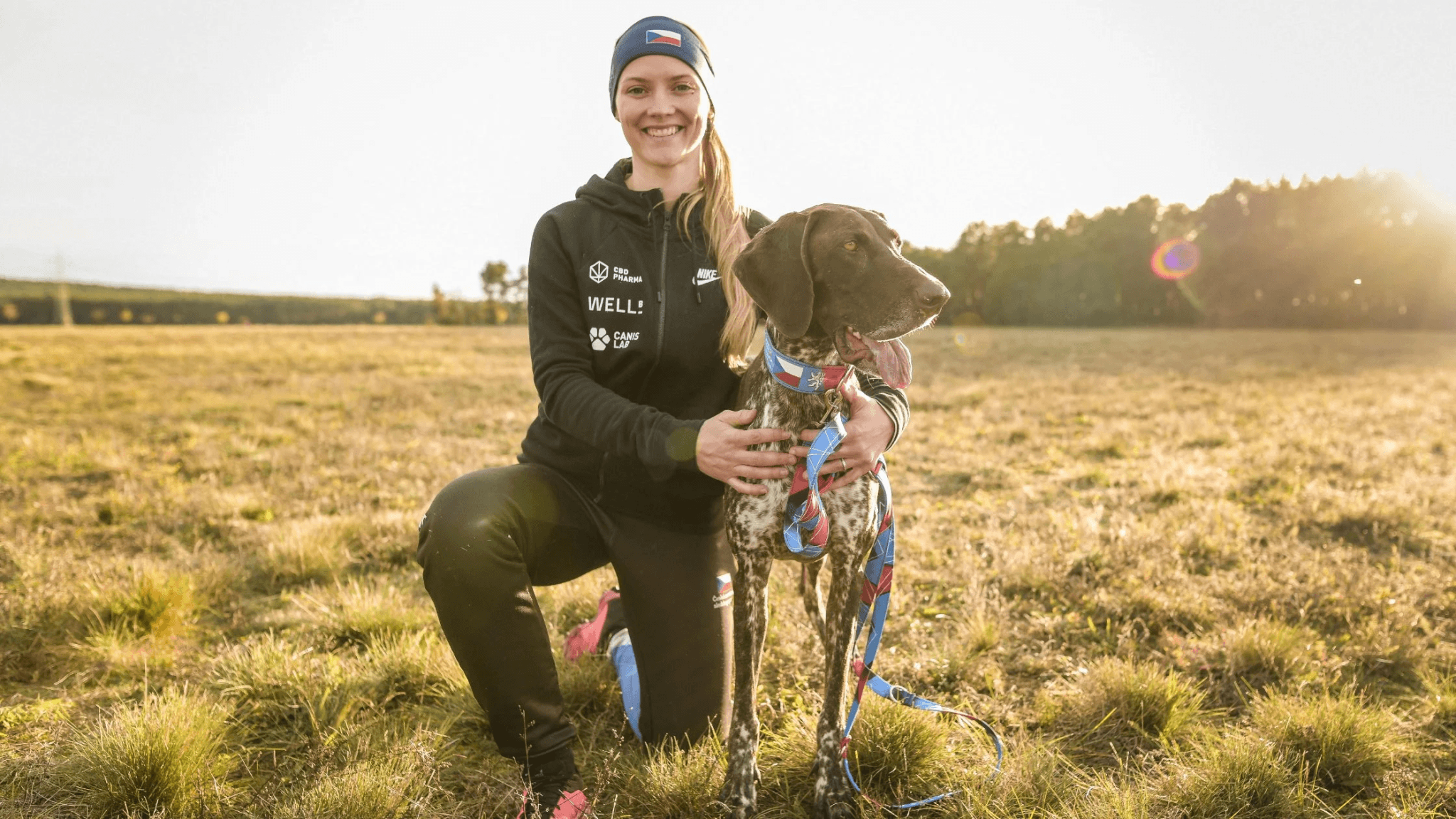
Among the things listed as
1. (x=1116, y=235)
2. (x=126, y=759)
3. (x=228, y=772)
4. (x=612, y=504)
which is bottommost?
(x=228, y=772)

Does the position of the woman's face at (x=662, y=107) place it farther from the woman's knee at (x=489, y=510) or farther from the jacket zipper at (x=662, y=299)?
the woman's knee at (x=489, y=510)

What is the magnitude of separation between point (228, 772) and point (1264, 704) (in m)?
3.90

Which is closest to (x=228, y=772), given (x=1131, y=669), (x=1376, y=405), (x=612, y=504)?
(x=612, y=504)

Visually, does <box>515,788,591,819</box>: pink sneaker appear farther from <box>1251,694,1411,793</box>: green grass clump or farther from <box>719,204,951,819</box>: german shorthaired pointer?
→ <box>1251,694,1411,793</box>: green grass clump

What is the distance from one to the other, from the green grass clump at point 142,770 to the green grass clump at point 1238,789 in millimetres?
3105

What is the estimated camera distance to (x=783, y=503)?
2.57m

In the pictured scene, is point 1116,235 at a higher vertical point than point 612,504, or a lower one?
higher

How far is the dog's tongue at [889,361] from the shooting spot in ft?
7.96

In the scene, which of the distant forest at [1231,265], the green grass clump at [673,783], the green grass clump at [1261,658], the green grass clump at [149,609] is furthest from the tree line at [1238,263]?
the green grass clump at [149,609]

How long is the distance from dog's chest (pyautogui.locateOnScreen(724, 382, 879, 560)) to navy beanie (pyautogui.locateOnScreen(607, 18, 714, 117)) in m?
1.38

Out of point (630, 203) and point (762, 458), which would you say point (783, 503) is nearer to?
point (762, 458)

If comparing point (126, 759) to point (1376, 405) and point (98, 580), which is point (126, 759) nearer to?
point (98, 580)

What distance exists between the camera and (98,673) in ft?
10.8

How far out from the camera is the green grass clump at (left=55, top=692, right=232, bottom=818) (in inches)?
89.3
